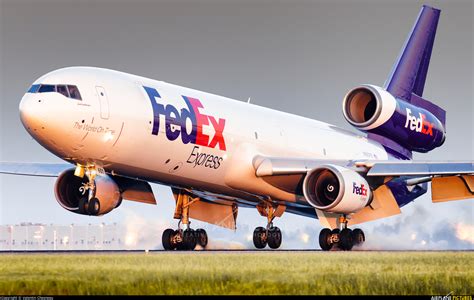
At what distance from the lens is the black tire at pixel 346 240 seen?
36.9 meters

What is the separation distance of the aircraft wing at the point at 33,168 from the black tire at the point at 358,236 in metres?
10.6

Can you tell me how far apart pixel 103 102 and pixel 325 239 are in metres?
11.3

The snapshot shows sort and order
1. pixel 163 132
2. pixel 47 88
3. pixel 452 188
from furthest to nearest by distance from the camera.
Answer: pixel 452 188 < pixel 163 132 < pixel 47 88

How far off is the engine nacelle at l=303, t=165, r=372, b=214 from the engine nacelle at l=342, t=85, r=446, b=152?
147 inches

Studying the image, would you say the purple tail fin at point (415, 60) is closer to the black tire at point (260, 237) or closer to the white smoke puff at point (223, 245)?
the black tire at point (260, 237)

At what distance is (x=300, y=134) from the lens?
1502 inches

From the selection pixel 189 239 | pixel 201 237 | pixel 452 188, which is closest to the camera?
pixel 452 188

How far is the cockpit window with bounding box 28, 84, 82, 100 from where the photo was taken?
2948cm

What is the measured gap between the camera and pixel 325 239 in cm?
3753

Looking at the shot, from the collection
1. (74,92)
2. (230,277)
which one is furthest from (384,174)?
(230,277)

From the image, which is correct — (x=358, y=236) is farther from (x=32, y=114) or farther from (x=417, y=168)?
(x=32, y=114)

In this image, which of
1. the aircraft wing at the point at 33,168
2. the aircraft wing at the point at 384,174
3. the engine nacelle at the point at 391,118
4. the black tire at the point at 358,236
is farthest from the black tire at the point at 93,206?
the engine nacelle at the point at 391,118

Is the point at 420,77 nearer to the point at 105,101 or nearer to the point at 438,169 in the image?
the point at 438,169

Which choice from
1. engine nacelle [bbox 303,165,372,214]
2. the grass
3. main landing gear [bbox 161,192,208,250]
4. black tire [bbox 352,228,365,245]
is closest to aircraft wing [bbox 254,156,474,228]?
black tire [bbox 352,228,365,245]
